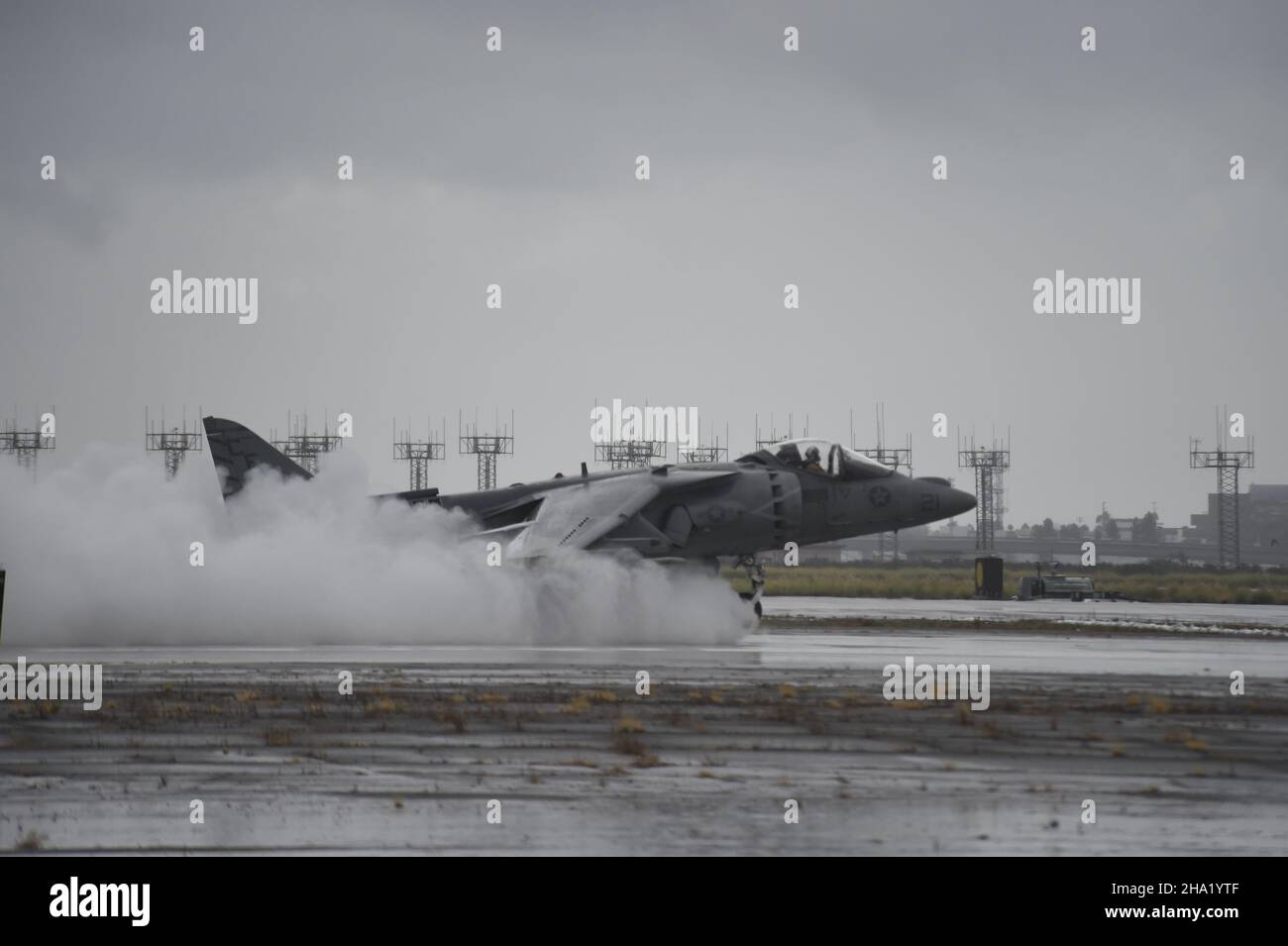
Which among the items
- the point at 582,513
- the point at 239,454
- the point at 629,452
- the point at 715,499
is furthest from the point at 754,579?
the point at 629,452

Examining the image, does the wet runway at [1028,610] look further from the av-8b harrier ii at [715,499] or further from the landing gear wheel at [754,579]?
the av-8b harrier ii at [715,499]

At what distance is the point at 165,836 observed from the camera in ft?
32.0

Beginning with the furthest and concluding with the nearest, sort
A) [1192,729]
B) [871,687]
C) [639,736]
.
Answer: [871,687]
[1192,729]
[639,736]

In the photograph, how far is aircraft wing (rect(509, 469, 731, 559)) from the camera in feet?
96.4

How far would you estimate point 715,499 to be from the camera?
3222 centimetres

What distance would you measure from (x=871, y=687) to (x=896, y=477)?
15711mm

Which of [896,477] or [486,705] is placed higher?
[896,477]

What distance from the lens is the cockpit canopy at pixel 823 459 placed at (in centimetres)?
3294

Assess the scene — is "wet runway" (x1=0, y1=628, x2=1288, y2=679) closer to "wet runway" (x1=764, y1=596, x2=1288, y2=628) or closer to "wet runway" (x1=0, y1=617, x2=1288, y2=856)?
"wet runway" (x1=0, y1=617, x2=1288, y2=856)

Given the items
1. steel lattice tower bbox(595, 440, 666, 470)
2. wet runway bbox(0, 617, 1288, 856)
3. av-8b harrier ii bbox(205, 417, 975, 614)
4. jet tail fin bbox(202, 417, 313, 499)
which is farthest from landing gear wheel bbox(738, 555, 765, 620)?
steel lattice tower bbox(595, 440, 666, 470)

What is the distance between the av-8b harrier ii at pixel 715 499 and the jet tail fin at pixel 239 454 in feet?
0.08
